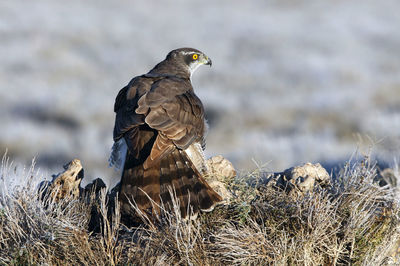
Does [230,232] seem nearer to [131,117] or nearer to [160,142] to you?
[160,142]

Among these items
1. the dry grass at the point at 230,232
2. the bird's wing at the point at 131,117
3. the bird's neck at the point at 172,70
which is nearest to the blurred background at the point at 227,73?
the bird's wing at the point at 131,117

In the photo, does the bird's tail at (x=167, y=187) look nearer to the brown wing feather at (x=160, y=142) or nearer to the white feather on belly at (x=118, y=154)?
the brown wing feather at (x=160, y=142)

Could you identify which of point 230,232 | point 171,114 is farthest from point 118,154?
point 230,232

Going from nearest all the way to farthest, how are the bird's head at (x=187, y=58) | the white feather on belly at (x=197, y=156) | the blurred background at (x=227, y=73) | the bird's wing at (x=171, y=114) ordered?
1. the bird's wing at (x=171, y=114)
2. the white feather on belly at (x=197, y=156)
3. the bird's head at (x=187, y=58)
4. the blurred background at (x=227, y=73)

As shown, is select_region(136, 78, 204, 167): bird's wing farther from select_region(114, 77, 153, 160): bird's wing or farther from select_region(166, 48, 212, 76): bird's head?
select_region(166, 48, 212, 76): bird's head

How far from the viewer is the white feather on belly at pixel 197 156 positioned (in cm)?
598

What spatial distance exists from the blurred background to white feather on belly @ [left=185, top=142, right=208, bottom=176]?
821 millimetres

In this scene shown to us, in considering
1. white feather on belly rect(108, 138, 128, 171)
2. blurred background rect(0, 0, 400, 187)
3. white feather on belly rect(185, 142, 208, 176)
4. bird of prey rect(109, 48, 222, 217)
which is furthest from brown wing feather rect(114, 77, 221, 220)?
blurred background rect(0, 0, 400, 187)

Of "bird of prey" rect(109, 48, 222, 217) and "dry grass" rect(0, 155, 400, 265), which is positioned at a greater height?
"bird of prey" rect(109, 48, 222, 217)

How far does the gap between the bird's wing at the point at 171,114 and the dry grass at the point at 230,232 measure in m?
0.83

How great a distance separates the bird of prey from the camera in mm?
5203

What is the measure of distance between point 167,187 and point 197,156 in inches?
35.0

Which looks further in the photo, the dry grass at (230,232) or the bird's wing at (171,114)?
the bird's wing at (171,114)

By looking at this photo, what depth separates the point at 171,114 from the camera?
5855 millimetres
